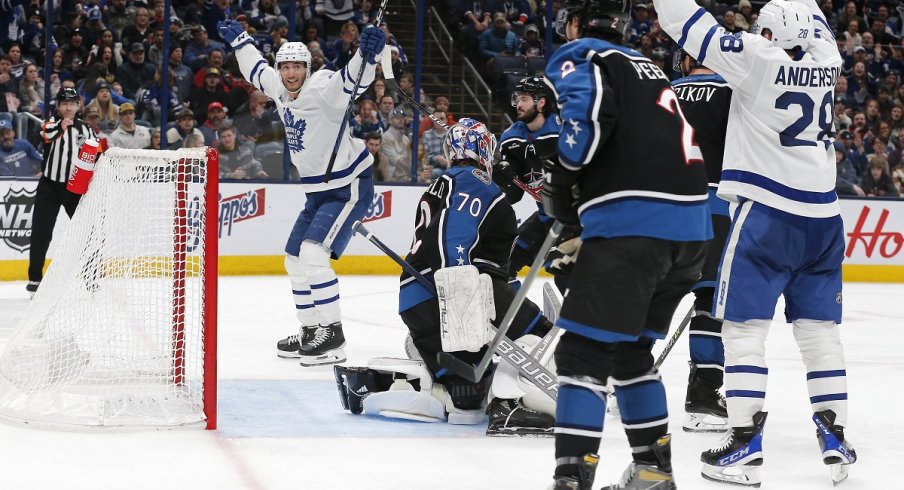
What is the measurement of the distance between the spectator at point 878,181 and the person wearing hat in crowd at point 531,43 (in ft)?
10.1

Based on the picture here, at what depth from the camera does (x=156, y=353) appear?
4.04m

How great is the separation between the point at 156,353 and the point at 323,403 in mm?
721

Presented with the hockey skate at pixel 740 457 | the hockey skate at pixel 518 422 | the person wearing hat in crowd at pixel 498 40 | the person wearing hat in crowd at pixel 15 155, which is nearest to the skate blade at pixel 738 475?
the hockey skate at pixel 740 457

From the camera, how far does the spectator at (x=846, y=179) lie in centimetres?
1036

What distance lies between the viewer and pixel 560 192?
9.66ft

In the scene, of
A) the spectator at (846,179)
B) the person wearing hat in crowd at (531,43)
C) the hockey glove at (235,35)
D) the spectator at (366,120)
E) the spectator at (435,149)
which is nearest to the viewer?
the hockey glove at (235,35)

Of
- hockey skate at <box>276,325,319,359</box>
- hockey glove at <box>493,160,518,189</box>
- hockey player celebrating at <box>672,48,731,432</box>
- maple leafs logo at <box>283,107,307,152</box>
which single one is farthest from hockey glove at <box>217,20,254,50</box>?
hockey player celebrating at <box>672,48,731,432</box>

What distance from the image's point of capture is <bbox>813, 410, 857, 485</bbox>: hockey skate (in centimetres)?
351

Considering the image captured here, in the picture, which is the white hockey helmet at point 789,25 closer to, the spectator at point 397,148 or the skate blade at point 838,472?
the skate blade at point 838,472

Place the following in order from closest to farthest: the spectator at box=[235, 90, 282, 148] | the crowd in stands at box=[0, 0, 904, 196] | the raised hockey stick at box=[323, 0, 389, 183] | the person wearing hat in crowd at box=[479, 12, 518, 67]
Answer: the raised hockey stick at box=[323, 0, 389, 183] → the crowd in stands at box=[0, 0, 904, 196] → the spectator at box=[235, 90, 282, 148] → the person wearing hat in crowd at box=[479, 12, 518, 67]

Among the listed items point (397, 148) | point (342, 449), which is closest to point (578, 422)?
point (342, 449)

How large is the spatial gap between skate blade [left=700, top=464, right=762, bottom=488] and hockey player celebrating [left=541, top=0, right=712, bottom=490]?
0.54 metres

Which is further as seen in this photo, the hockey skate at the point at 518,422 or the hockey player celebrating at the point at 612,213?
the hockey skate at the point at 518,422

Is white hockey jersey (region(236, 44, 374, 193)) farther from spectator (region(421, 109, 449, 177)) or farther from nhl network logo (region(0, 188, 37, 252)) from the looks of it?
spectator (region(421, 109, 449, 177))
